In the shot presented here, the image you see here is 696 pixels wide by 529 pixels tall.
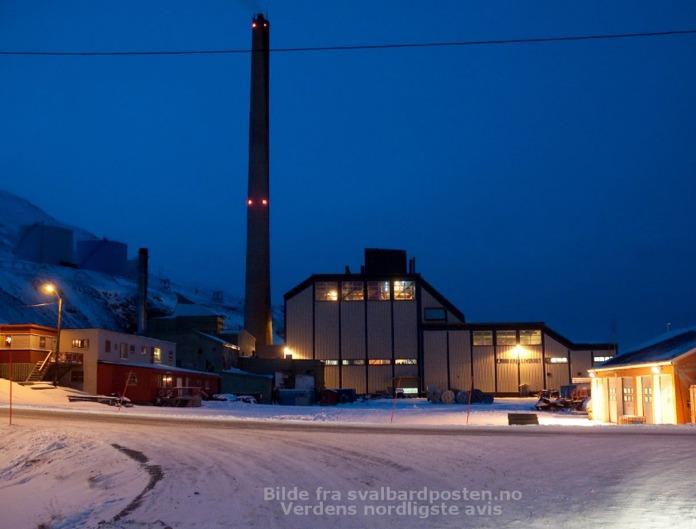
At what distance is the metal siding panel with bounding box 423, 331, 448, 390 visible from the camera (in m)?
76.4

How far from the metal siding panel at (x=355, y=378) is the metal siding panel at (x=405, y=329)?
4.13 meters

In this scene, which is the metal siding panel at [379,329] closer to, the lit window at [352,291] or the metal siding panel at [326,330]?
the lit window at [352,291]

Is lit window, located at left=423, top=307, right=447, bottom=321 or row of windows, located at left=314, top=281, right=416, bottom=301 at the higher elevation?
row of windows, located at left=314, top=281, right=416, bottom=301

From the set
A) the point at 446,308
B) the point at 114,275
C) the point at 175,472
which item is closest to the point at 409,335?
the point at 446,308

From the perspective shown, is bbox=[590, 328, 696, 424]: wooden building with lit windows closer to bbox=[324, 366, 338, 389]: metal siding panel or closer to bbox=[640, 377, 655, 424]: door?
bbox=[640, 377, 655, 424]: door

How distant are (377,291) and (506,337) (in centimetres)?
1417

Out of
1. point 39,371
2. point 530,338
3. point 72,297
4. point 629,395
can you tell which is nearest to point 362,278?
point 530,338

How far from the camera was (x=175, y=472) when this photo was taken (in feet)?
55.0

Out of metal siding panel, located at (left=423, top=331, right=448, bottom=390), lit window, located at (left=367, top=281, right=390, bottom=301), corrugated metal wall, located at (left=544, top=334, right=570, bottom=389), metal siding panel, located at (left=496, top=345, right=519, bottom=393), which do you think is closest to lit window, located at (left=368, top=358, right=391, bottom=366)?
metal siding panel, located at (left=423, top=331, right=448, bottom=390)

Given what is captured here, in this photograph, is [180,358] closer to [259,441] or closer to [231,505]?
[259,441]

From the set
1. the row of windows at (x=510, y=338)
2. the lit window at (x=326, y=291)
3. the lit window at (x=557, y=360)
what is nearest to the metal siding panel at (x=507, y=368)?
the row of windows at (x=510, y=338)

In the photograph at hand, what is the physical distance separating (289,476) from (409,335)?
6275 cm

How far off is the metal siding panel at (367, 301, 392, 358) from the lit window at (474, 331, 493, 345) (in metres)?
8.96

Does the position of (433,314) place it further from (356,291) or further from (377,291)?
(356,291)
